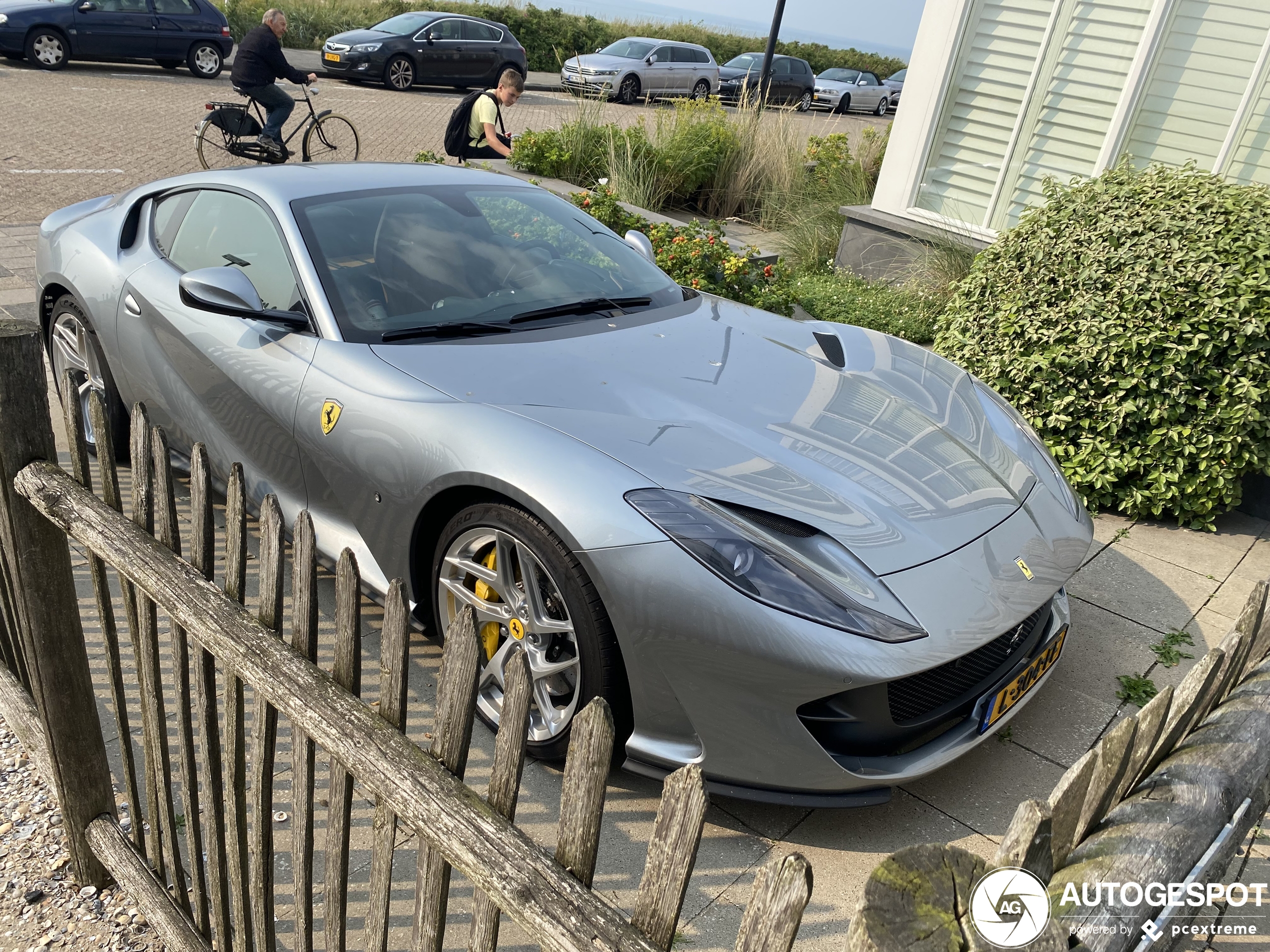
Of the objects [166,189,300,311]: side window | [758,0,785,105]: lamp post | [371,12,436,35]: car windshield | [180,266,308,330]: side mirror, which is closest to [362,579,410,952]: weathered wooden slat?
[180,266,308,330]: side mirror

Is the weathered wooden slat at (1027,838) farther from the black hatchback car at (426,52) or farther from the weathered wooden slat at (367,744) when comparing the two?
the black hatchback car at (426,52)

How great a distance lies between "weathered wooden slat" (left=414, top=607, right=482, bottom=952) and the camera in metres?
1.19

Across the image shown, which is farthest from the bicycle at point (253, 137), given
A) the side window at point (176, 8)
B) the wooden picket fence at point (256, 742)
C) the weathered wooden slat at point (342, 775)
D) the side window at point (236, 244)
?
the weathered wooden slat at point (342, 775)

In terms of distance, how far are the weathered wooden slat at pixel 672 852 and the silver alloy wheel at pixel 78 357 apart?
375 cm

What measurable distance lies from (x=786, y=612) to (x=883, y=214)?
20.7ft

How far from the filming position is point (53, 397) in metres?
4.84

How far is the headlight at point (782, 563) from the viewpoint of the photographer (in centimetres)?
224

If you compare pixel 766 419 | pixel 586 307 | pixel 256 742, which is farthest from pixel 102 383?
pixel 256 742

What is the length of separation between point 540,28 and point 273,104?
59.1 feet

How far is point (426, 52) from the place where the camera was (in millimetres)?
18688

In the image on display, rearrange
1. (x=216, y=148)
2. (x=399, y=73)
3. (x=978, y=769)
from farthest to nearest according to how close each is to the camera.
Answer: (x=399, y=73), (x=216, y=148), (x=978, y=769)

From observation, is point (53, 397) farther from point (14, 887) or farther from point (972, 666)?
point (972, 666)

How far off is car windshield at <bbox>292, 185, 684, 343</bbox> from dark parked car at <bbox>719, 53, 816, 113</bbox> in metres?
20.7

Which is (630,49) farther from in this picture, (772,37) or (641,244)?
(641,244)
